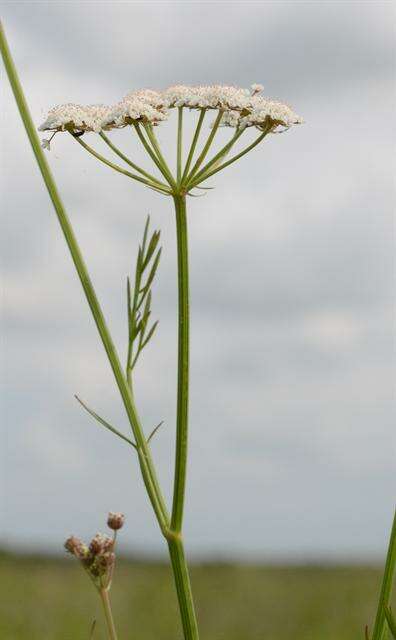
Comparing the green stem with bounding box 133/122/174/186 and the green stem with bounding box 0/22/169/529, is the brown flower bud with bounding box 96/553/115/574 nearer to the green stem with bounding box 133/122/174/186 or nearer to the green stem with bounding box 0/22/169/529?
the green stem with bounding box 0/22/169/529

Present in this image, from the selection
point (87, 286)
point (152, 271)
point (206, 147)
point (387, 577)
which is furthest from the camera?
point (152, 271)

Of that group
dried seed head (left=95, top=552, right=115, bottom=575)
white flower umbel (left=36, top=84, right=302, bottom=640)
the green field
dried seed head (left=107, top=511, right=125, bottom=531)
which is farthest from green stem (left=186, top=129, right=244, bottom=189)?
the green field

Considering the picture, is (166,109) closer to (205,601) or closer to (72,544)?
(72,544)

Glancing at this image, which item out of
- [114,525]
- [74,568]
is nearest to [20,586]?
[74,568]

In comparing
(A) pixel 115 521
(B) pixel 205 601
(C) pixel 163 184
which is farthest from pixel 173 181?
(B) pixel 205 601

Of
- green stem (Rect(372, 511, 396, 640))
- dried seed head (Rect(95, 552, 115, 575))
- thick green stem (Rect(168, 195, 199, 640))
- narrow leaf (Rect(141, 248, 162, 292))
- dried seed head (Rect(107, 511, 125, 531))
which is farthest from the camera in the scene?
narrow leaf (Rect(141, 248, 162, 292))

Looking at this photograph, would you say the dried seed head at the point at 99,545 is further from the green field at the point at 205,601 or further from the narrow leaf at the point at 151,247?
the green field at the point at 205,601

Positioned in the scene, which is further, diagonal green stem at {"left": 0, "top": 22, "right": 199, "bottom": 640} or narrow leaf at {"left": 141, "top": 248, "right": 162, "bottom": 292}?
Result: narrow leaf at {"left": 141, "top": 248, "right": 162, "bottom": 292}
